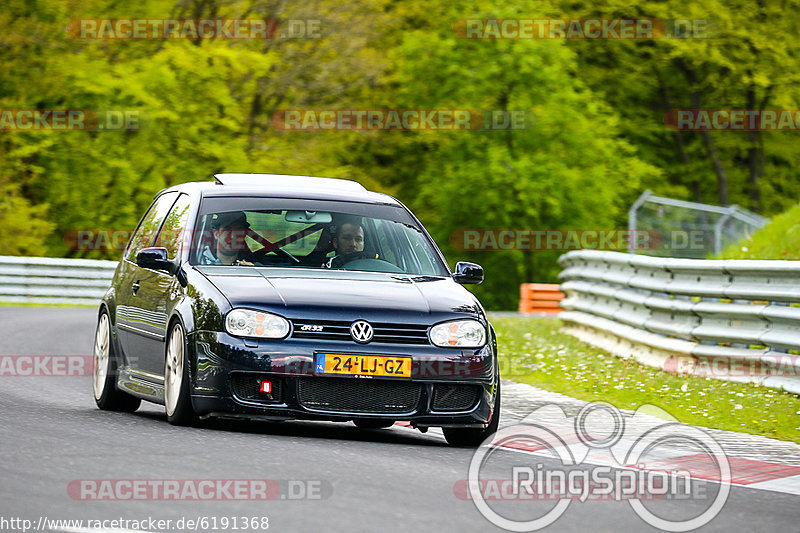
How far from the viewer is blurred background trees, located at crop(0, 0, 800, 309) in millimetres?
38031

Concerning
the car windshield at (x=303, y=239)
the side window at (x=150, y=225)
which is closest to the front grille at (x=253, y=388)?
the car windshield at (x=303, y=239)

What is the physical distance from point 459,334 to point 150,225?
3220mm

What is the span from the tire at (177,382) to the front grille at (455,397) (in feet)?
4.84

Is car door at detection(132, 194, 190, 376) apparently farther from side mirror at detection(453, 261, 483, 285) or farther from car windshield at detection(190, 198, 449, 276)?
side mirror at detection(453, 261, 483, 285)

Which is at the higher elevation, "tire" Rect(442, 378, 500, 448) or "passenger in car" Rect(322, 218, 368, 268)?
"passenger in car" Rect(322, 218, 368, 268)

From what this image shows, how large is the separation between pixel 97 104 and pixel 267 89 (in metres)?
5.31

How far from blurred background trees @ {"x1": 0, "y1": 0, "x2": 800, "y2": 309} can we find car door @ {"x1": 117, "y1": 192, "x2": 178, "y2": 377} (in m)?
25.7

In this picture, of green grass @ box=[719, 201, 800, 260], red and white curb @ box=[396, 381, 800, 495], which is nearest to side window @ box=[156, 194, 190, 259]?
red and white curb @ box=[396, 381, 800, 495]

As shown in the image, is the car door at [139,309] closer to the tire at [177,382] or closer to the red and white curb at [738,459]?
the tire at [177,382]

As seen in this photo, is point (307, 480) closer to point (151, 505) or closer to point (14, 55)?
point (151, 505)

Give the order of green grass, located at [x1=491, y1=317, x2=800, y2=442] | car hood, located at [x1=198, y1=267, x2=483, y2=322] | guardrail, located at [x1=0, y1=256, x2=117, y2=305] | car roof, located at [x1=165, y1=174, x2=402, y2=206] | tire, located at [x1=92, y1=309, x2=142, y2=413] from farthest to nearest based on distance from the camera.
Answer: guardrail, located at [x1=0, y1=256, x2=117, y2=305] < green grass, located at [x1=491, y1=317, x2=800, y2=442] < tire, located at [x1=92, y1=309, x2=142, y2=413] < car roof, located at [x1=165, y1=174, x2=402, y2=206] < car hood, located at [x1=198, y1=267, x2=483, y2=322]

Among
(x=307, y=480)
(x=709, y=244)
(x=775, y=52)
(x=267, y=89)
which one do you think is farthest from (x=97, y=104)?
(x=307, y=480)

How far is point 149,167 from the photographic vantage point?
39281 millimetres

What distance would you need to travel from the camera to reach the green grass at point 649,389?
36.7 ft
